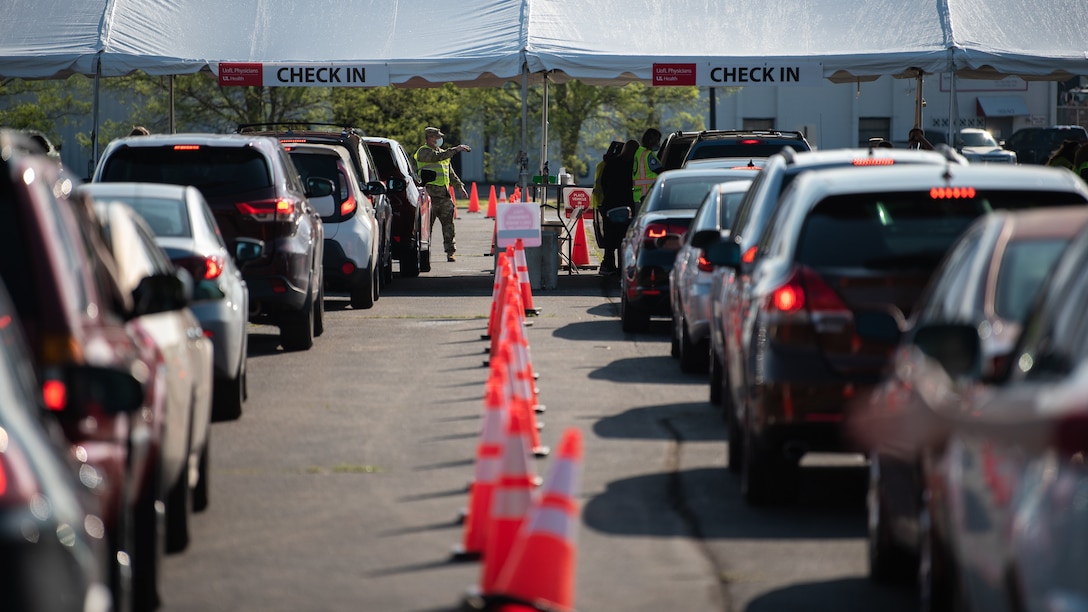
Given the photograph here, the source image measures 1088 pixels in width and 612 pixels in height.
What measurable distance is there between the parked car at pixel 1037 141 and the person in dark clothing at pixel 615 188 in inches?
1497

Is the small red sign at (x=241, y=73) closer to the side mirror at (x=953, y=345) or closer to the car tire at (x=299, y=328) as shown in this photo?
the car tire at (x=299, y=328)

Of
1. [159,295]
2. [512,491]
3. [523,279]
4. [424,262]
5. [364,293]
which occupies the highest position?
[159,295]

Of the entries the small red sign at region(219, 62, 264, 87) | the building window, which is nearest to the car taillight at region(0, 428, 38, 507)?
the small red sign at region(219, 62, 264, 87)

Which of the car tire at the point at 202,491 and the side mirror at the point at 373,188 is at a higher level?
the side mirror at the point at 373,188

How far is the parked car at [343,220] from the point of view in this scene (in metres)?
18.5

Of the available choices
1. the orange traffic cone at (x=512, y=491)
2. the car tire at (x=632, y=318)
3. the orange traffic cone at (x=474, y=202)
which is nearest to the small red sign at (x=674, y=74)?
the car tire at (x=632, y=318)

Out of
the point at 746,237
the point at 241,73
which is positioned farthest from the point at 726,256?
the point at 241,73

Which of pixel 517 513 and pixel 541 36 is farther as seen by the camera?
pixel 541 36

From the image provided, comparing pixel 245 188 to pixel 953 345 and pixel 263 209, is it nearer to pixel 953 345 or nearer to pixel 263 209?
pixel 263 209

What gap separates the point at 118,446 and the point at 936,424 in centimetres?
236

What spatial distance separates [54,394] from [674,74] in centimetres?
1899

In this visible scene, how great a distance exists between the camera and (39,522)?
3.43 m

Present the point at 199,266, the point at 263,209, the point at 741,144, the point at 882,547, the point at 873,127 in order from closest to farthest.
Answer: the point at 882,547
the point at 199,266
the point at 263,209
the point at 741,144
the point at 873,127

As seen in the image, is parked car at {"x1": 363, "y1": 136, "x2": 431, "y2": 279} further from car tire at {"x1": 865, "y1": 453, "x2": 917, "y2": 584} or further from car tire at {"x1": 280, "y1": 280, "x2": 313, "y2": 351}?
car tire at {"x1": 865, "y1": 453, "x2": 917, "y2": 584}
